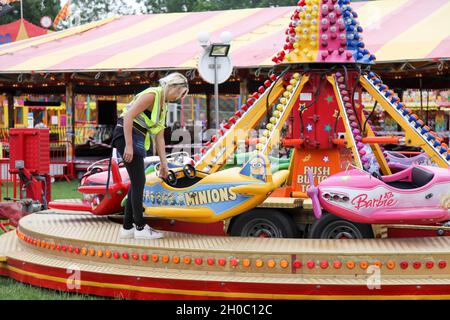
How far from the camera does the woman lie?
5684mm

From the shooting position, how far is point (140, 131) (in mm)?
5836

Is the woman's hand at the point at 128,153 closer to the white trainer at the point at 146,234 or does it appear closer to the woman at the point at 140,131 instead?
the woman at the point at 140,131

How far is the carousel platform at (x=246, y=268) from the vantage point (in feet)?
16.7

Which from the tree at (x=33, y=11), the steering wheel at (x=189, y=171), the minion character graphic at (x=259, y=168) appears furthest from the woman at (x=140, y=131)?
the tree at (x=33, y=11)

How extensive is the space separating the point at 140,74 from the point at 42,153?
8003 millimetres

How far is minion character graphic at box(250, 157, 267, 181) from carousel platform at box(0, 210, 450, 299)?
18.0 inches

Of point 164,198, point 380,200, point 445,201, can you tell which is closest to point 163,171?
point 164,198

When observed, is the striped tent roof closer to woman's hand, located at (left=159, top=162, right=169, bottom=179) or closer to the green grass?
woman's hand, located at (left=159, top=162, right=169, bottom=179)

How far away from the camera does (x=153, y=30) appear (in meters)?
19.4

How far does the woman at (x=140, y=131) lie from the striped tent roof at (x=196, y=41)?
9092 mm

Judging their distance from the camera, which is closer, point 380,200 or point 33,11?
point 380,200

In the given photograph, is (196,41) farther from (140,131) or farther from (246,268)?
(246,268)

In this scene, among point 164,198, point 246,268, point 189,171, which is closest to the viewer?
point 246,268

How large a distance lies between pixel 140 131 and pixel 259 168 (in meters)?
0.91
